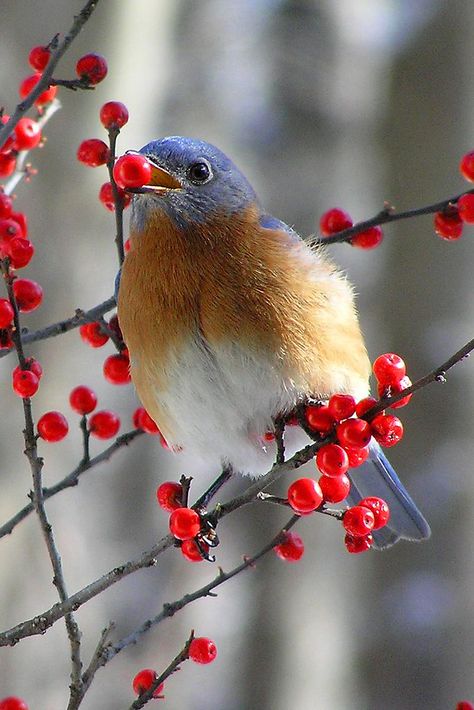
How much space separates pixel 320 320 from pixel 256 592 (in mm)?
3149

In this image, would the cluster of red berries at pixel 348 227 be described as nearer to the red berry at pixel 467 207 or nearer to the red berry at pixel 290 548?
the red berry at pixel 467 207

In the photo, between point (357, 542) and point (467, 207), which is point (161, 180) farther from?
point (357, 542)

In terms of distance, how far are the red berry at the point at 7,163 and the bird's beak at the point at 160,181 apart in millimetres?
283

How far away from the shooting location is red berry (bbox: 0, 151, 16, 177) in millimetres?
2037

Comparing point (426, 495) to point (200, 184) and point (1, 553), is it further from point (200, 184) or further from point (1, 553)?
point (200, 184)

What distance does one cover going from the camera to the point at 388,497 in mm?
2457

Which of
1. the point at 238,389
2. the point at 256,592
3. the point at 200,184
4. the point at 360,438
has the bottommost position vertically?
the point at 256,592

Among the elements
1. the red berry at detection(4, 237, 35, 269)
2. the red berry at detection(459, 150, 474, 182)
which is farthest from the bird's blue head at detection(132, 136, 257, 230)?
the red berry at detection(459, 150, 474, 182)

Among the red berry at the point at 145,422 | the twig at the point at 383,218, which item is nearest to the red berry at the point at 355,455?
the twig at the point at 383,218

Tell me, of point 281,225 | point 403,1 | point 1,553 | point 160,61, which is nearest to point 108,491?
point 1,553

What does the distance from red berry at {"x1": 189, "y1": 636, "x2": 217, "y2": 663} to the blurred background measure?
2.23 m

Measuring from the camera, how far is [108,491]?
186 inches

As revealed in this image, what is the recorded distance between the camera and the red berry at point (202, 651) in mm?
1741

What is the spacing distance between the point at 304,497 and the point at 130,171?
2.14ft
